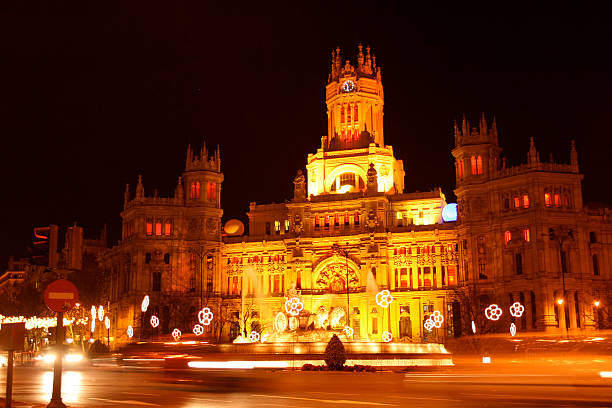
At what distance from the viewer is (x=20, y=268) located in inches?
7485

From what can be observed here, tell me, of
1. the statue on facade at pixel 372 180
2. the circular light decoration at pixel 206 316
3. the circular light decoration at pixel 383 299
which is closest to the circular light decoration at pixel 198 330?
the circular light decoration at pixel 206 316

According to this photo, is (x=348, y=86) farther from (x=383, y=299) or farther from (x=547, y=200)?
(x=383, y=299)

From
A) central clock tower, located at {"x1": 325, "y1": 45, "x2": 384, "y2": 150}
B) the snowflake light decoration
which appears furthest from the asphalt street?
central clock tower, located at {"x1": 325, "y1": 45, "x2": 384, "y2": 150}

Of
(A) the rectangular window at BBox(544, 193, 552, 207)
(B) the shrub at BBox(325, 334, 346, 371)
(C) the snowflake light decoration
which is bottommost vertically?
(B) the shrub at BBox(325, 334, 346, 371)

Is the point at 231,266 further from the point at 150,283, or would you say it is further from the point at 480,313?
the point at 480,313

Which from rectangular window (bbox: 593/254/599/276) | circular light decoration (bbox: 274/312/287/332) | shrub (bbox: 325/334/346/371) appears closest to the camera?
shrub (bbox: 325/334/346/371)

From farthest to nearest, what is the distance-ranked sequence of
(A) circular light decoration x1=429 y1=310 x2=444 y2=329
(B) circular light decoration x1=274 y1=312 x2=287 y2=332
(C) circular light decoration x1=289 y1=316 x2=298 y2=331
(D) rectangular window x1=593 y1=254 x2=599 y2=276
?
(A) circular light decoration x1=429 y1=310 x2=444 y2=329 → (D) rectangular window x1=593 y1=254 x2=599 y2=276 → (B) circular light decoration x1=274 y1=312 x2=287 y2=332 → (C) circular light decoration x1=289 y1=316 x2=298 y2=331

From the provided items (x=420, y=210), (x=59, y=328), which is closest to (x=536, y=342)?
(x=420, y=210)

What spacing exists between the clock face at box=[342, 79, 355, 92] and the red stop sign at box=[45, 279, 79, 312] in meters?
108

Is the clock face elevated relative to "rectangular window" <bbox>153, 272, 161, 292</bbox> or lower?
elevated

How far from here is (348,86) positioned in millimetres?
124250

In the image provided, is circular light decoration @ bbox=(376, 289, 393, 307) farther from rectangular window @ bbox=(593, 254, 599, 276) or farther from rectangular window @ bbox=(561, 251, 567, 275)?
rectangular window @ bbox=(593, 254, 599, 276)

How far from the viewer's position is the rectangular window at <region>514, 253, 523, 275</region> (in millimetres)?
90562

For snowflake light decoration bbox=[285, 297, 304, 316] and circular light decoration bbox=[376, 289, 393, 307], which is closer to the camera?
snowflake light decoration bbox=[285, 297, 304, 316]
